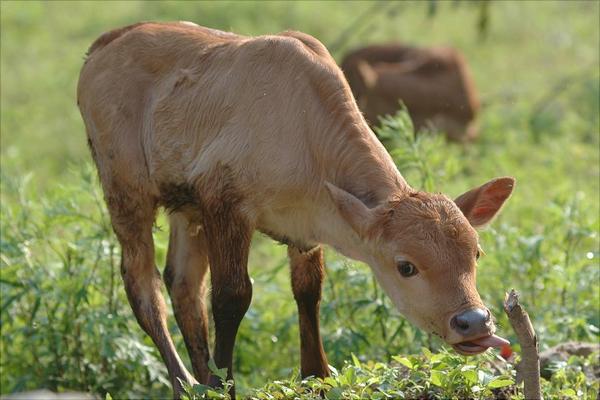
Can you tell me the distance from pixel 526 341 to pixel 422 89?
397 inches

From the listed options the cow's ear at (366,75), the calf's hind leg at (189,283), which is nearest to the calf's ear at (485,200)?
the calf's hind leg at (189,283)

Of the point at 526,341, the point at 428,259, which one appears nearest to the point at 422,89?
the point at 428,259

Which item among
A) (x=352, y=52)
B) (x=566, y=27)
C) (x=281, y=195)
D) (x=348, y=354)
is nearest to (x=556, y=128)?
(x=352, y=52)

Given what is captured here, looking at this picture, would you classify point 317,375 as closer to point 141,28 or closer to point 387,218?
point 387,218

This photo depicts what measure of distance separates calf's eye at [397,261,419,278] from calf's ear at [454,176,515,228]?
1.77 feet

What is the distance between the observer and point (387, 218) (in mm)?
5793

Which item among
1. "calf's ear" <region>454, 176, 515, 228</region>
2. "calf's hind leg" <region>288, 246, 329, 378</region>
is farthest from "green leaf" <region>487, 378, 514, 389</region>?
"calf's hind leg" <region>288, 246, 329, 378</region>

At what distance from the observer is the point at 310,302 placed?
697cm

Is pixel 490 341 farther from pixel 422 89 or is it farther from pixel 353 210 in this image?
pixel 422 89

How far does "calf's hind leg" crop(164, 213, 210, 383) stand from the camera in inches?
288

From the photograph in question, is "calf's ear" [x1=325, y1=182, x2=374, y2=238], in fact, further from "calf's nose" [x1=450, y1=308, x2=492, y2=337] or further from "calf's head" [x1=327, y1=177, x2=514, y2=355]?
"calf's nose" [x1=450, y1=308, x2=492, y2=337]

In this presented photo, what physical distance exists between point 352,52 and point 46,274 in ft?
27.6

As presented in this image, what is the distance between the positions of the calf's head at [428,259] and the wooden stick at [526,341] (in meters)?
0.16

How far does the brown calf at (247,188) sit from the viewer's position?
18.7 ft
